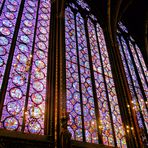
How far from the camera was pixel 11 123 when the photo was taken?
20.5ft

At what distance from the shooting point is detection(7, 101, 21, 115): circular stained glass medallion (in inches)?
254

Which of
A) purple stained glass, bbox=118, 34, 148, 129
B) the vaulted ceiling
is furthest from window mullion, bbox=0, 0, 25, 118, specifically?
purple stained glass, bbox=118, 34, 148, 129

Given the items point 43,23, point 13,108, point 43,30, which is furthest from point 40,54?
point 13,108

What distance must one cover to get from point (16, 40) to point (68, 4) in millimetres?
4764

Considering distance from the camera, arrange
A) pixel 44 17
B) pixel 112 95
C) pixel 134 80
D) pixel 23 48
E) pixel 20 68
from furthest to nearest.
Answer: pixel 134 80 < pixel 112 95 < pixel 44 17 < pixel 23 48 < pixel 20 68

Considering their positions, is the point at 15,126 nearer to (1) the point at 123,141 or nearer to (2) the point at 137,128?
(1) the point at 123,141

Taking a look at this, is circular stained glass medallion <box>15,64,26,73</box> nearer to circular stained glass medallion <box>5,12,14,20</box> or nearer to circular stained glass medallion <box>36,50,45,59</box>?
circular stained glass medallion <box>36,50,45,59</box>

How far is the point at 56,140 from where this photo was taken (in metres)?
6.59

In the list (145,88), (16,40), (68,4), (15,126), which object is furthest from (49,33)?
(145,88)

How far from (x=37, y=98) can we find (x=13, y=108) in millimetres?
1005

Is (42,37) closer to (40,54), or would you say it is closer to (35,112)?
(40,54)

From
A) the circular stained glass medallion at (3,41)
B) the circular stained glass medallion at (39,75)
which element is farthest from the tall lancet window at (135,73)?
the circular stained glass medallion at (3,41)

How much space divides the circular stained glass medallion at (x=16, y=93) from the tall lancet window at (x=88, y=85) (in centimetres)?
191

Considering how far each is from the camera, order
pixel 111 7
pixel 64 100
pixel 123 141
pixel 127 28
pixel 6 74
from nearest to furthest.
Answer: pixel 6 74, pixel 64 100, pixel 123 141, pixel 111 7, pixel 127 28
